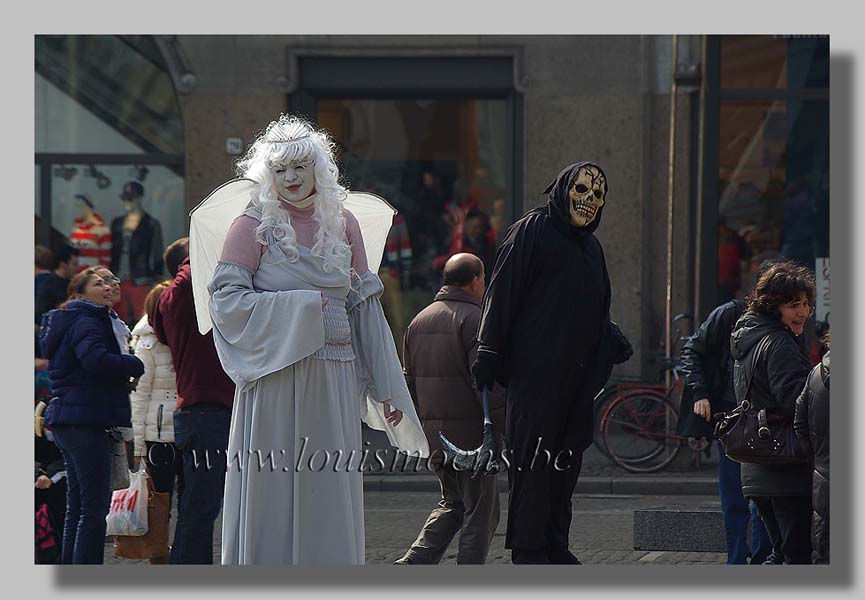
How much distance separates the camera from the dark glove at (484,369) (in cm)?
673

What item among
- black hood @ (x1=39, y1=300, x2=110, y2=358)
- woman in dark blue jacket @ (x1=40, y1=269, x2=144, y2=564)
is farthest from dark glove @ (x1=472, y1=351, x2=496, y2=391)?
black hood @ (x1=39, y1=300, x2=110, y2=358)

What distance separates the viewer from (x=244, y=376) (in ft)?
20.8

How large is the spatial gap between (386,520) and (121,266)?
4.86 metres

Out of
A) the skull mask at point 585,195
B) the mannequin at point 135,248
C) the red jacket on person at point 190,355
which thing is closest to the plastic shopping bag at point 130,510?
the red jacket on person at point 190,355

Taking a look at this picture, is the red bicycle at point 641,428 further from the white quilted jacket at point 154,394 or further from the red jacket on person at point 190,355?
the red jacket on person at point 190,355

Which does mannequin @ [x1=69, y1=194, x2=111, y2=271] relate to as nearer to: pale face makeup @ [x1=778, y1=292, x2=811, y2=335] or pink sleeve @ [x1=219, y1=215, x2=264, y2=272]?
pink sleeve @ [x1=219, y1=215, x2=264, y2=272]

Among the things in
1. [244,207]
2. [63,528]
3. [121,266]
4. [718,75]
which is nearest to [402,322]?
[121,266]

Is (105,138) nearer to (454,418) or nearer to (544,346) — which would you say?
(454,418)

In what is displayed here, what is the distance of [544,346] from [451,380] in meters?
0.91

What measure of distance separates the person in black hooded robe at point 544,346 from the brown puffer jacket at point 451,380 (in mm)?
672

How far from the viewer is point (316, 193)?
6.54m

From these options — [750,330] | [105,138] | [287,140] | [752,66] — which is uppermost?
[752,66]

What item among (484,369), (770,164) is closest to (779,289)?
(484,369)

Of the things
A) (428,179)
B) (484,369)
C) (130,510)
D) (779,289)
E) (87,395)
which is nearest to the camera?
(484,369)
